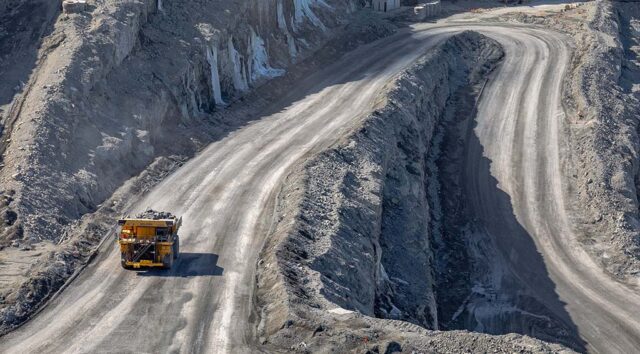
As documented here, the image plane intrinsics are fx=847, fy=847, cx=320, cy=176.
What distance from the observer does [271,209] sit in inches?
1248

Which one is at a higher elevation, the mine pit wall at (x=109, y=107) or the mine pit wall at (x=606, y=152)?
the mine pit wall at (x=109, y=107)

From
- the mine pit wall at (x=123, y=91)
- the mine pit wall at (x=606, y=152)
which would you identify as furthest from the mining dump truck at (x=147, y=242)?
the mine pit wall at (x=606, y=152)

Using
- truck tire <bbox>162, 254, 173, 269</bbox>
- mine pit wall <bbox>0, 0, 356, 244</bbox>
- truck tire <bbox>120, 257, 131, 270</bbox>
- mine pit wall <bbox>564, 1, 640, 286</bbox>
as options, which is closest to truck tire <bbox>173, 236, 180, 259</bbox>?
truck tire <bbox>162, 254, 173, 269</bbox>

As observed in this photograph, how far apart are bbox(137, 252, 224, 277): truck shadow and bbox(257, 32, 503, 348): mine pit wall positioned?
1645 millimetres

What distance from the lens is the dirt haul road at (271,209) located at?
23734 mm

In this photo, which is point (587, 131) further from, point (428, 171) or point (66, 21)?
point (66, 21)

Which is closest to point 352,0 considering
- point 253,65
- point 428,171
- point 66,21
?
point 253,65

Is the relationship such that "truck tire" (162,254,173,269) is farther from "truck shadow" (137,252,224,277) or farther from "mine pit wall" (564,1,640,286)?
"mine pit wall" (564,1,640,286)

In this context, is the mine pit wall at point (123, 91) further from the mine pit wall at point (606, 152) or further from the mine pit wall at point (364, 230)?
the mine pit wall at point (606, 152)

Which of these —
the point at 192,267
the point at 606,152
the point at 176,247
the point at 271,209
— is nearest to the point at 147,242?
the point at 176,247

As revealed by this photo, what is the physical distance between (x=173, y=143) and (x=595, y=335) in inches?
786

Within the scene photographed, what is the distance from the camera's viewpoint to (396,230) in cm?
3666

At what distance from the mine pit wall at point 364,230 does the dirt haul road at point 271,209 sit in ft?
3.54

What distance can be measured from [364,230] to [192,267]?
283 inches
